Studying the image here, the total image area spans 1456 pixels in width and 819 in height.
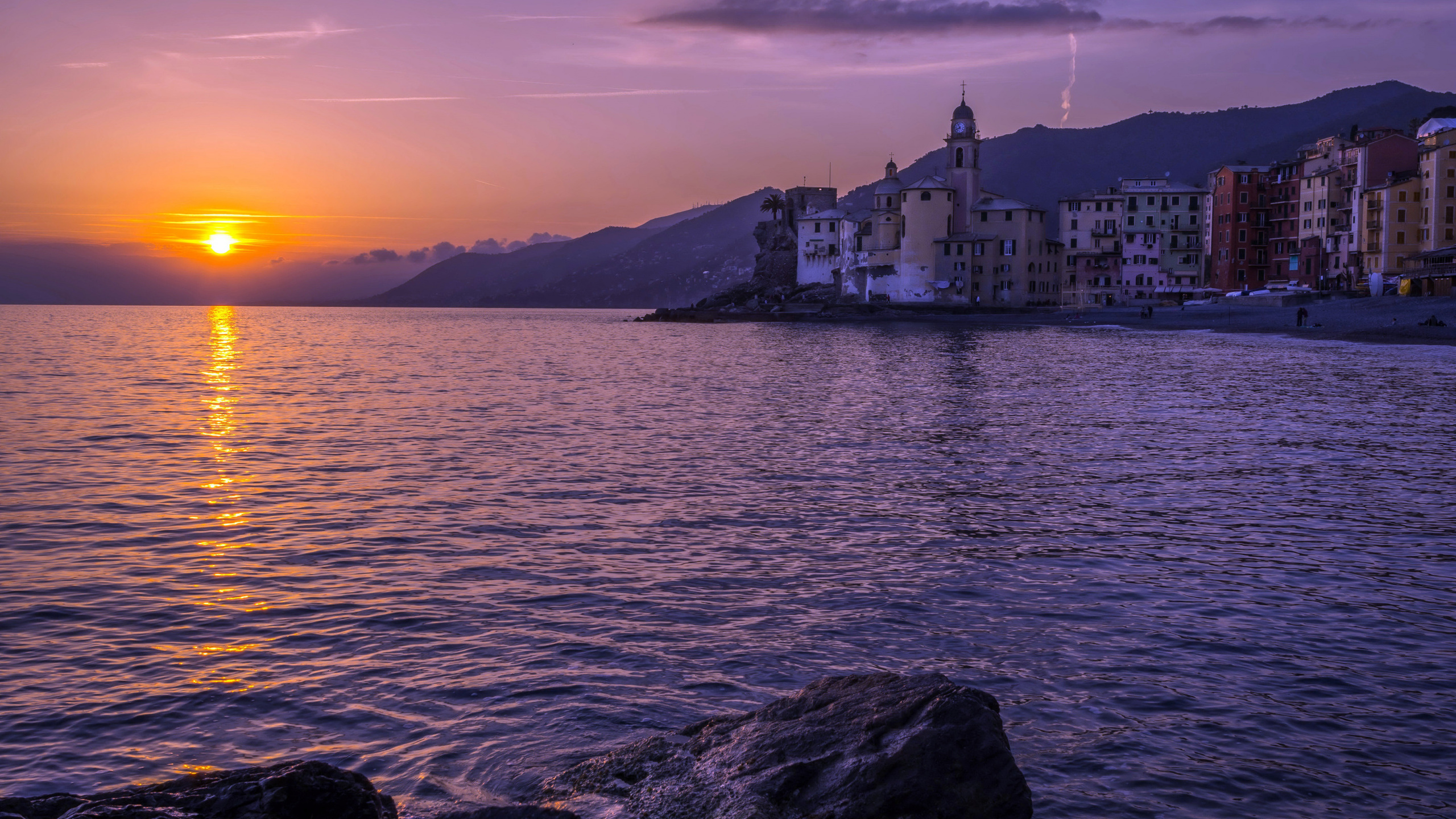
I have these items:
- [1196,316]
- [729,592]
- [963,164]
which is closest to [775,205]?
[963,164]

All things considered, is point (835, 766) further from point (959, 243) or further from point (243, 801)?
point (959, 243)

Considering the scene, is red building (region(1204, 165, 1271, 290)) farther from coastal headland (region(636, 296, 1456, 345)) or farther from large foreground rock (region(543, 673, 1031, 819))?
large foreground rock (region(543, 673, 1031, 819))

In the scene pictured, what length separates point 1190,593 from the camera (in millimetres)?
12953

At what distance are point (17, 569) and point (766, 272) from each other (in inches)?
6759

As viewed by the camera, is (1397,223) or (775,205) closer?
(1397,223)

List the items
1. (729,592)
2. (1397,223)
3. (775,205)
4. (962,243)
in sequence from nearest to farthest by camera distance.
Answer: (729,592)
(1397,223)
(962,243)
(775,205)

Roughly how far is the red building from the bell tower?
31.9 metres

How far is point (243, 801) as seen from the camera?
221 inches

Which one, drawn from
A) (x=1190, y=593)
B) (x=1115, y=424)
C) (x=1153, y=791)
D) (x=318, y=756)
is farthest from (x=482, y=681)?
(x=1115, y=424)

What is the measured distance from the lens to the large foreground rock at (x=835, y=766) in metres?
6.12

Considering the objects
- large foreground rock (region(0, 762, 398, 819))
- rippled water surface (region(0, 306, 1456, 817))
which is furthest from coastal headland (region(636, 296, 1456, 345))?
large foreground rock (region(0, 762, 398, 819))

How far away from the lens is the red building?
13100 centimetres

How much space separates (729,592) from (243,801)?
8087 millimetres

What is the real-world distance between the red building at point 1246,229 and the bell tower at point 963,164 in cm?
3195
